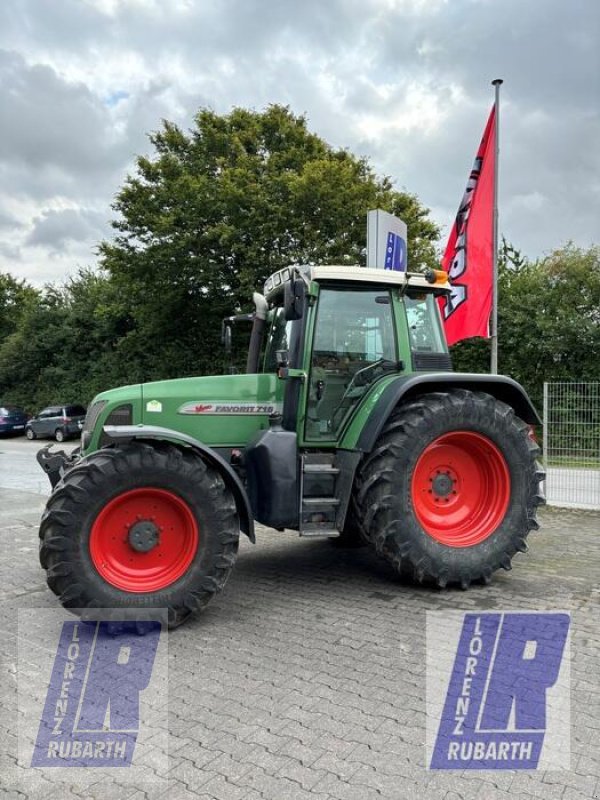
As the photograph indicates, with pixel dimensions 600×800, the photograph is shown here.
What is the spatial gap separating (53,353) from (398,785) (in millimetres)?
28199

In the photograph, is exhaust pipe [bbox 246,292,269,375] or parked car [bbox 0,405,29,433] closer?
exhaust pipe [bbox 246,292,269,375]

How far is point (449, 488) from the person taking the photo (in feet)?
16.6

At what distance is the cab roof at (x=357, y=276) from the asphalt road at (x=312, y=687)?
243 cm

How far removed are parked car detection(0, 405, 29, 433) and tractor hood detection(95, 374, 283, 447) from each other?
24.0 metres

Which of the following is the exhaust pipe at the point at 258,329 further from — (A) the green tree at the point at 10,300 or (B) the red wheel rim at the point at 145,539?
(A) the green tree at the point at 10,300

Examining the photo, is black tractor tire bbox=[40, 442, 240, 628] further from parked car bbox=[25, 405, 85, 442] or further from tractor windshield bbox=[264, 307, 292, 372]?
parked car bbox=[25, 405, 85, 442]

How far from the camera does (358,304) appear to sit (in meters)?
5.02

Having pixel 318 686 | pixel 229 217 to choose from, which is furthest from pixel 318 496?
pixel 229 217

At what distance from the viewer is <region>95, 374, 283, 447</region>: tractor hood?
14.9 ft

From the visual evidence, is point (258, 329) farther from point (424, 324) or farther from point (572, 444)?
point (572, 444)

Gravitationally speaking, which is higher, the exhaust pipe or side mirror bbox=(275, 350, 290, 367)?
the exhaust pipe
